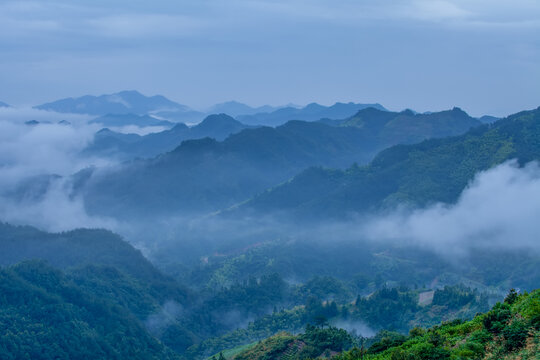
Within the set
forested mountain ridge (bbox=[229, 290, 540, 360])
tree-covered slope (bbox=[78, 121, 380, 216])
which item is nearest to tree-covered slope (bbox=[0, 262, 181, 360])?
forested mountain ridge (bbox=[229, 290, 540, 360])

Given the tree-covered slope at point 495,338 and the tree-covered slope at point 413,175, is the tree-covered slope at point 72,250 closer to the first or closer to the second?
the tree-covered slope at point 413,175

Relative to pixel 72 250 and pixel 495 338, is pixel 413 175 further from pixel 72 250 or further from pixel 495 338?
pixel 495 338

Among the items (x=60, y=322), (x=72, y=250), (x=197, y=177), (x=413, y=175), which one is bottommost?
(x=197, y=177)

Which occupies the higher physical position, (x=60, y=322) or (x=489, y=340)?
(x=489, y=340)

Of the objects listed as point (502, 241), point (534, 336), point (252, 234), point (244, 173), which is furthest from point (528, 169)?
point (534, 336)

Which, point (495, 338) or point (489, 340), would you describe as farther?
point (489, 340)

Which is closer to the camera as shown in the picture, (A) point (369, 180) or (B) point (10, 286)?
(B) point (10, 286)

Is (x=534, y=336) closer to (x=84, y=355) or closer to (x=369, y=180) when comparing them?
(x=84, y=355)

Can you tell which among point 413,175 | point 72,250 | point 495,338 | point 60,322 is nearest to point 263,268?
point 72,250

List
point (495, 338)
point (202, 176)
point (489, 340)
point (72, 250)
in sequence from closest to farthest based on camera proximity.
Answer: point (495, 338), point (489, 340), point (72, 250), point (202, 176)

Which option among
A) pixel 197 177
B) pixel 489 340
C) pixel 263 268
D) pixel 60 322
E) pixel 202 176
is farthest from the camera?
pixel 202 176
